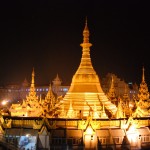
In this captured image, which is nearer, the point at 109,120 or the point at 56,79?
the point at 109,120

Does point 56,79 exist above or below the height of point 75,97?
above

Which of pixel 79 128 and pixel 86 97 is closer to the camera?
pixel 79 128

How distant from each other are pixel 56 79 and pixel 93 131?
51.8 meters

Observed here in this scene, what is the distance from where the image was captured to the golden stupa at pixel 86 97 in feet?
80.9

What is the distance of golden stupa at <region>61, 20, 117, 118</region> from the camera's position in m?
24.7

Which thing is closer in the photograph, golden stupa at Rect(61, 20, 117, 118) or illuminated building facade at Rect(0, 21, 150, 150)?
illuminated building facade at Rect(0, 21, 150, 150)

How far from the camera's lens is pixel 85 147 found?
20.8 m

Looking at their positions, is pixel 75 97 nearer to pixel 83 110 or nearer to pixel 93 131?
pixel 83 110

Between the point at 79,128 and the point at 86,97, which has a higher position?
the point at 86,97

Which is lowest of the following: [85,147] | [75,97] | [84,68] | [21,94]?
[85,147]

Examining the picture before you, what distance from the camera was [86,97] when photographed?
2609 centimetres

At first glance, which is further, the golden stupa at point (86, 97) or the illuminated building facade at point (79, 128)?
the golden stupa at point (86, 97)

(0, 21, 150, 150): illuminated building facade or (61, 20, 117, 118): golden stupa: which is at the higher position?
(61, 20, 117, 118): golden stupa

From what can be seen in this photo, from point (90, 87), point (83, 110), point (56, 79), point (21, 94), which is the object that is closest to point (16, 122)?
point (83, 110)
